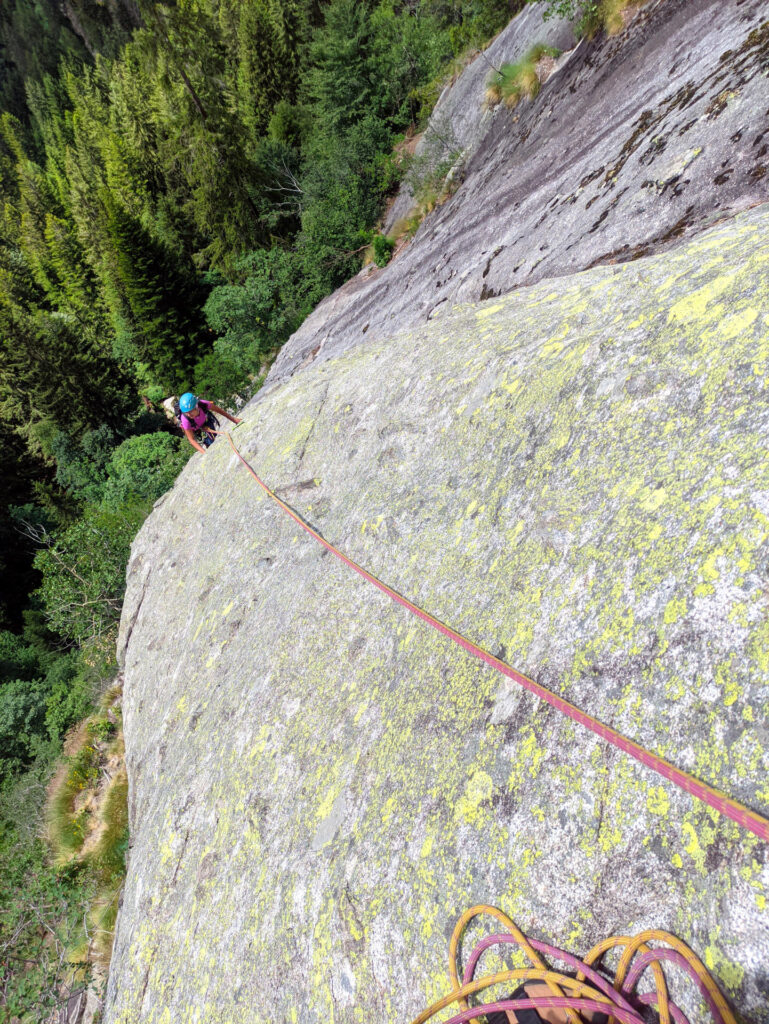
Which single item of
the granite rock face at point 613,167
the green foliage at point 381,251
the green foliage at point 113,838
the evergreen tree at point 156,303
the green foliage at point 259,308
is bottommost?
the green foliage at point 113,838

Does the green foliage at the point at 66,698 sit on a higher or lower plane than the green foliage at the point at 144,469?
lower

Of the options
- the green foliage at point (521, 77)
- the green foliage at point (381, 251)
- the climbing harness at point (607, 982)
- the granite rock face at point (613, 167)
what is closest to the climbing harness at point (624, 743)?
the climbing harness at point (607, 982)

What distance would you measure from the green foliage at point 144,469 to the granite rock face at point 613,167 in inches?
761

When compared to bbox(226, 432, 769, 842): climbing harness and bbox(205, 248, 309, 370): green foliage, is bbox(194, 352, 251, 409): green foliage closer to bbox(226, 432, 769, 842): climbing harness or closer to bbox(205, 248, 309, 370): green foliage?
bbox(205, 248, 309, 370): green foliage

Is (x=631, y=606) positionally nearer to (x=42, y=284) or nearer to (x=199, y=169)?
(x=199, y=169)

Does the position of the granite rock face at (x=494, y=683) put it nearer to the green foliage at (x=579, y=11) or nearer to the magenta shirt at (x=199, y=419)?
the magenta shirt at (x=199, y=419)

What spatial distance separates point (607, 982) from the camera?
1.77 metres

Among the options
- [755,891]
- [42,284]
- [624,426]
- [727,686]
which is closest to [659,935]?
[755,891]

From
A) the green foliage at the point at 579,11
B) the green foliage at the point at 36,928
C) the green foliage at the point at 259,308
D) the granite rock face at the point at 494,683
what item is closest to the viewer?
the granite rock face at the point at 494,683

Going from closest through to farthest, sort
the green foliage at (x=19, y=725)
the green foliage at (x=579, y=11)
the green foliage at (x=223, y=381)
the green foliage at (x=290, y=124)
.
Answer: the green foliage at (x=579, y=11)
the green foliage at (x=19, y=725)
the green foliage at (x=223, y=381)
the green foliage at (x=290, y=124)

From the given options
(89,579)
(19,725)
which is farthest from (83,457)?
(89,579)

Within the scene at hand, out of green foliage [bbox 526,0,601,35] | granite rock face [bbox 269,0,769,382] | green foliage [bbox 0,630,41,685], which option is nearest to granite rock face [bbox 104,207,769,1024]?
granite rock face [bbox 269,0,769,382]

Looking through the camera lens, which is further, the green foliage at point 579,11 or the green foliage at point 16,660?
the green foliage at point 16,660

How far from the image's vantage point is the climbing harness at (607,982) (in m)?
1.62
